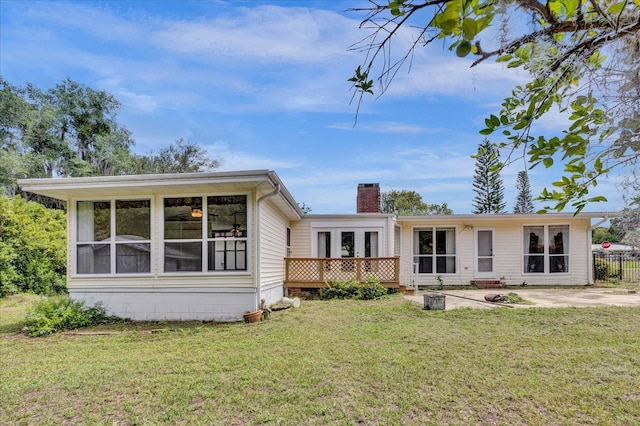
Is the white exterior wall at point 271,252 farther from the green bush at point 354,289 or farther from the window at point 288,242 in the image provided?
the green bush at point 354,289

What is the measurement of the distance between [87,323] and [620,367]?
8532 mm

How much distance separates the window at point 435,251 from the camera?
13.6m

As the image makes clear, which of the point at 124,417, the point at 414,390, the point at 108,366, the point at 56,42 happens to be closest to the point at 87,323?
the point at 108,366

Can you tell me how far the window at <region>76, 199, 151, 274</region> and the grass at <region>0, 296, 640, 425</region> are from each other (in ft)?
4.79

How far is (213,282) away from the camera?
24.9 ft

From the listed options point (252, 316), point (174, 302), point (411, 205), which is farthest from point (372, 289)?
point (411, 205)

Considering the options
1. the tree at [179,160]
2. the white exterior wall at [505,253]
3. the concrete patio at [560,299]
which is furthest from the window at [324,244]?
the tree at [179,160]

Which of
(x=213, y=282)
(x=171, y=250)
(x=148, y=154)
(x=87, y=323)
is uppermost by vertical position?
(x=148, y=154)

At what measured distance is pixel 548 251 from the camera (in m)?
13.3

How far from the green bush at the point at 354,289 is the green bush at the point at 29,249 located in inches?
353

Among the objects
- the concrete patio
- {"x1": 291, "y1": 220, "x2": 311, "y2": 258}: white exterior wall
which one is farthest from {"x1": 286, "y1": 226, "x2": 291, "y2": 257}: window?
the concrete patio

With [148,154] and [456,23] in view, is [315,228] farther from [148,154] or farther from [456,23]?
[148,154]

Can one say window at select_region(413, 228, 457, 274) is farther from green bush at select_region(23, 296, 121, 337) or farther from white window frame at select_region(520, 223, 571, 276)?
green bush at select_region(23, 296, 121, 337)

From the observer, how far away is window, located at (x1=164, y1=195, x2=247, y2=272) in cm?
769
